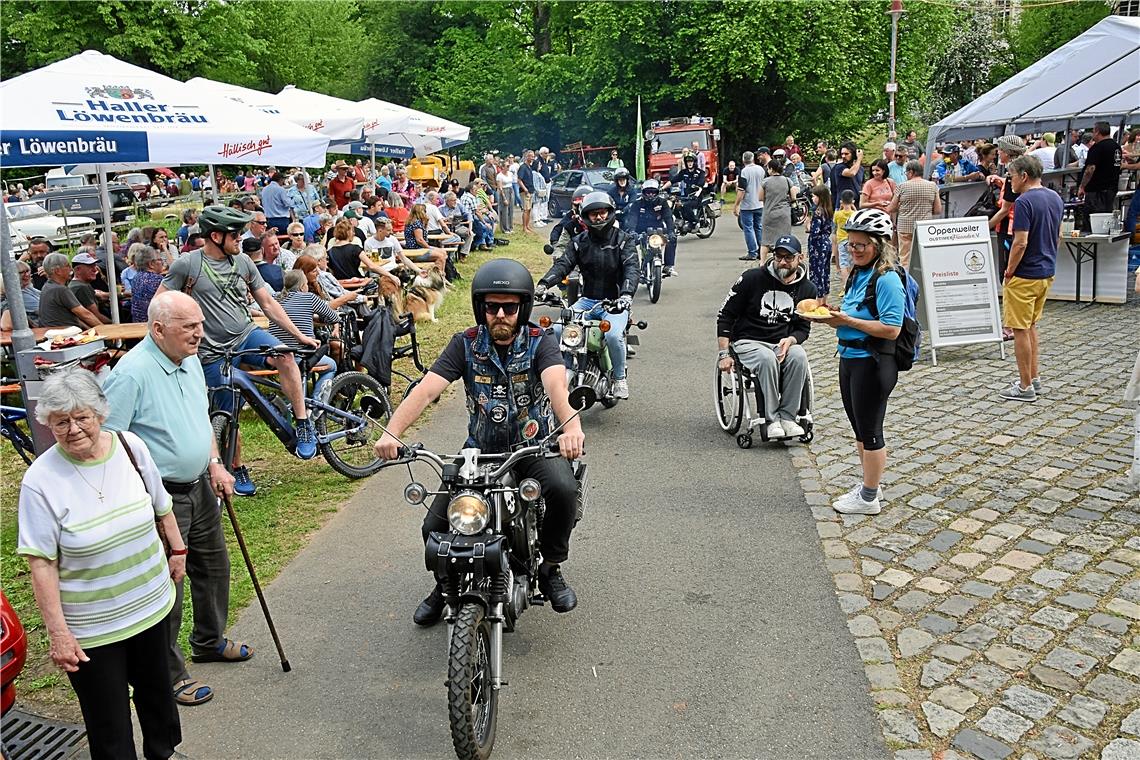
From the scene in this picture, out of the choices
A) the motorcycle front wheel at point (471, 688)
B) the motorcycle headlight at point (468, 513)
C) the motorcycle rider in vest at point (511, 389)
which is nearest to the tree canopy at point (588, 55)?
the motorcycle rider in vest at point (511, 389)

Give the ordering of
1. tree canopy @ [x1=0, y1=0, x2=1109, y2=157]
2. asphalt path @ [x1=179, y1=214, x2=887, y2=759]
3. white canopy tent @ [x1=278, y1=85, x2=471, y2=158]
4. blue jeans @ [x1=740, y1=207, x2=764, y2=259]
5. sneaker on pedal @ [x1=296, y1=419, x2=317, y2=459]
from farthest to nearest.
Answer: tree canopy @ [x1=0, y1=0, x2=1109, y2=157], white canopy tent @ [x1=278, y1=85, x2=471, y2=158], blue jeans @ [x1=740, y1=207, x2=764, y2=259], sneaker on pedal @ [x1=296, y1=419, x2=317, y2=459], asphalt path @ [x1=179, y1=214, x2=887, y2=759]

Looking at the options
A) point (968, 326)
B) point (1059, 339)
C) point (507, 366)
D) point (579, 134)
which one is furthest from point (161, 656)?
point (579, 134)

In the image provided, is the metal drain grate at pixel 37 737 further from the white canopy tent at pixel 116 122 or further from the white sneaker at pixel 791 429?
the white sneaker at pixel 791 429

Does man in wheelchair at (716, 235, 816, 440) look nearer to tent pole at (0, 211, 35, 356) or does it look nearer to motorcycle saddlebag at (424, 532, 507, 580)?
motorcycle saddlebag at (424, 532, 507, 580)

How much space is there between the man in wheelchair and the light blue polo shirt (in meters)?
4.46

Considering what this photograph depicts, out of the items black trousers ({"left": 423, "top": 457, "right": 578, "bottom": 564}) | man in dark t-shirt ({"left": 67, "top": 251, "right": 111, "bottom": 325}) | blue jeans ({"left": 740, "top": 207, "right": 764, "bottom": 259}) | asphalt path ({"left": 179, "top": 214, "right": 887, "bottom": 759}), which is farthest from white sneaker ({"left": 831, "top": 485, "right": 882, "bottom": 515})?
blue jeans ({"left": 740, "top": 207, "right": 764, "bottom": 259})

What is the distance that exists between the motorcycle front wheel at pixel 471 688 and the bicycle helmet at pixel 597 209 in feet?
18.3

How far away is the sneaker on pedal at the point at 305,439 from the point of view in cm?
775

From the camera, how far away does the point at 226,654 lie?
5.02 m

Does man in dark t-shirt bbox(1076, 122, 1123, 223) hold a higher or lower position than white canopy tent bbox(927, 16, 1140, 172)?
lower

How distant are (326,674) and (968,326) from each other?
26.9 feet

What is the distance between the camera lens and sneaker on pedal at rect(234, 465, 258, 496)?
7.59m

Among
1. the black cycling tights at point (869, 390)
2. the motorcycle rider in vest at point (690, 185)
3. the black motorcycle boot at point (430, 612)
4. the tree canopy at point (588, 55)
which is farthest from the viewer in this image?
the tree canopy at point (588, 55)

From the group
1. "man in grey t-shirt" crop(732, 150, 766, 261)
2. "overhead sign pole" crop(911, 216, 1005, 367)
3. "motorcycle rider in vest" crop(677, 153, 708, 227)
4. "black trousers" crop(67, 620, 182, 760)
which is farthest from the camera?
"motorcycle rider in vest" crop(677, 153, 708, 227)
